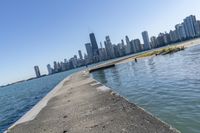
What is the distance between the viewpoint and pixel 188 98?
15164 millimetres

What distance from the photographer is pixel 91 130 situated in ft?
33.5

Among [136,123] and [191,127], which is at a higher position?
[136,123]

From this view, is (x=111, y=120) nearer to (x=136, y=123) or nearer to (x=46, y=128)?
(x=136, y=123)

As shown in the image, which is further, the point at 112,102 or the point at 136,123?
the point at 112,102

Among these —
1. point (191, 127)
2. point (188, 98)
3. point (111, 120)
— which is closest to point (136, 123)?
point (111, 120)

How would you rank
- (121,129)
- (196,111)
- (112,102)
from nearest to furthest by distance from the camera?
(121,129) → (196,111) → (112,102)

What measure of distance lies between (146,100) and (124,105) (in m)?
4.72

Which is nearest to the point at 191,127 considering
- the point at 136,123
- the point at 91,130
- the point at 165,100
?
the point at 136,123

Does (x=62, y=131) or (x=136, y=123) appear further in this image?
(x=62, y=131)

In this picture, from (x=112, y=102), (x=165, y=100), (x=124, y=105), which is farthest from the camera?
(x=165, y=100)

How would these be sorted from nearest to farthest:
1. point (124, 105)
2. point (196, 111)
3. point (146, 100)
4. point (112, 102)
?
1. point (196, 111)
2. point (124, 105)
3. point (112, 102)
4. point (146, 100)

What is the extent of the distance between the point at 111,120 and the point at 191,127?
3021mm

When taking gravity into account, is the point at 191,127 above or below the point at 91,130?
below

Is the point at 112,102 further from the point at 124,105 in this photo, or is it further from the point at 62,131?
the point at 62,131
